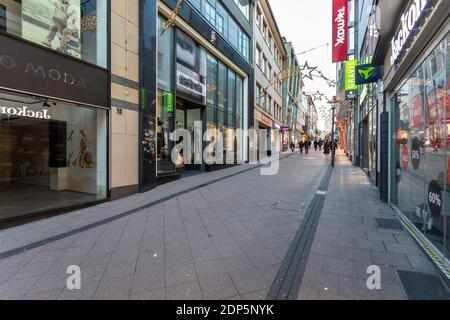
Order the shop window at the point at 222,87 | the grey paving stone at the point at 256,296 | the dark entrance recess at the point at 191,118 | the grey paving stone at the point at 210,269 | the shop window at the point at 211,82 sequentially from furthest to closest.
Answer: the shop window at the point at 222,87 → the shop window at the point at 211,82 → the dark entrance recess at the point at 191,118 → the grey paving stone at the point at 210,269 → the grey paving stone at the point at 256,296

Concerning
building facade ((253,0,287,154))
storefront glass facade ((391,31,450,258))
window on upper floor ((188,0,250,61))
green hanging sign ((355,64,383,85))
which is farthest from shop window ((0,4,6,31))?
building facade ((253,0,287,154))

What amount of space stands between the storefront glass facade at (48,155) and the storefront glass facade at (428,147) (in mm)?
7353

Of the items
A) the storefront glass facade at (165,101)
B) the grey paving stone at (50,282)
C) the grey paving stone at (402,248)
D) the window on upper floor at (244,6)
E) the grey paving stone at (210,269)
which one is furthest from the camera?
the window on upper floor at (244,6)

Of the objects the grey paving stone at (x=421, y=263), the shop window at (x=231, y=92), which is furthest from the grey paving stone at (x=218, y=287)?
the shop window at (x=231, y=92)

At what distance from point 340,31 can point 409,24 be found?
368 inches

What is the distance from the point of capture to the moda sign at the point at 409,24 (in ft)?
11.8

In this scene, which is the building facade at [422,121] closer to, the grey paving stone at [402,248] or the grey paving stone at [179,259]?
the grey paving stone at [402,248]

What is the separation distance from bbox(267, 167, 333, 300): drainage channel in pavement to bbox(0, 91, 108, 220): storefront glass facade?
5.47 metres

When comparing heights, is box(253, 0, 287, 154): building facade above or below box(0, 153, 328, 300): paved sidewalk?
above

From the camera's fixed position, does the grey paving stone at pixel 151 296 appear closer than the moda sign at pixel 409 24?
Yes

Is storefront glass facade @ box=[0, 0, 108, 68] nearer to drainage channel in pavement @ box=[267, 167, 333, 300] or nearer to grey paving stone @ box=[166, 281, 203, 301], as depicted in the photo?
grey paving stone @ box=[166, 281, 203, 301]

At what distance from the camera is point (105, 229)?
497 centimetres

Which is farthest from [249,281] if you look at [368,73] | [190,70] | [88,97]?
[190,70]

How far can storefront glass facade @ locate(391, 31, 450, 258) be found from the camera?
11.2 ft
